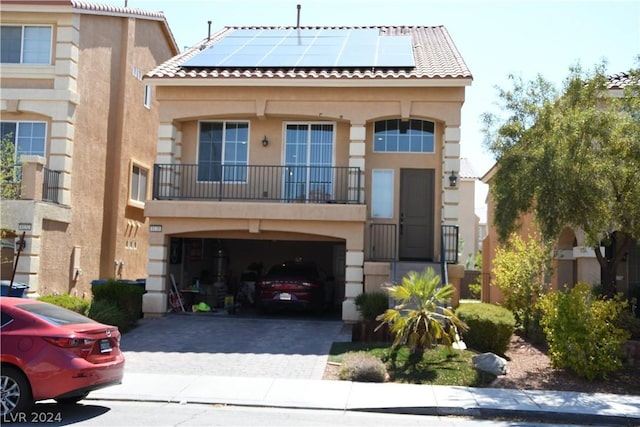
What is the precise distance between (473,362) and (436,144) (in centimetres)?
749

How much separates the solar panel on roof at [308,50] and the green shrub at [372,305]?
20.2ft

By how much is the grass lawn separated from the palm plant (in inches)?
8.6

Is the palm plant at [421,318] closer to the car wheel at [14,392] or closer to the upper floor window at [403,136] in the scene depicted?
the upper floor window at [403,136]

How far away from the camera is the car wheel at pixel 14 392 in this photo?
792cm

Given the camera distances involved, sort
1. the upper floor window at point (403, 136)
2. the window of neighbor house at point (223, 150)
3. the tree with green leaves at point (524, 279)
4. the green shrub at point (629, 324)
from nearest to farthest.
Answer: the green shrub at point (629, 324)
the tree with green leaves at point (524, 279)
the upper floor window at point (403, 136)
the window of neighbor house at point (223, 150)

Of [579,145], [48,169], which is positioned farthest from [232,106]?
[579,145]

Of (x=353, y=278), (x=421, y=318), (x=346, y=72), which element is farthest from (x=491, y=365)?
(x=346, y=72)

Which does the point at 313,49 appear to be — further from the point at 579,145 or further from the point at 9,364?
the point at 9,364

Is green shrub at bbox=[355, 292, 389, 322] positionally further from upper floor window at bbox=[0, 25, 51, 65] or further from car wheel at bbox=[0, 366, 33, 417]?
upper floor window at bbox=[0, 25, 51, 65]

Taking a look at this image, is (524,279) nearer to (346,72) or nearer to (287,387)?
(346,72)

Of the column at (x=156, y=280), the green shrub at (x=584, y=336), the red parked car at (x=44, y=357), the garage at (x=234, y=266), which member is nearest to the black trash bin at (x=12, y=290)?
the column at (x=156, y=280)

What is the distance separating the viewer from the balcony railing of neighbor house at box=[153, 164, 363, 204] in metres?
17.7

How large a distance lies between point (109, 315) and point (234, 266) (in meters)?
7.19

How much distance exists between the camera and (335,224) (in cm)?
1667
